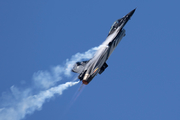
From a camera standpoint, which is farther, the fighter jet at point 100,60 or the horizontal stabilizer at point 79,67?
the horizontal stabilizer at point 79,67

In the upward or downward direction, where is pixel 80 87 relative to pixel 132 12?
downward

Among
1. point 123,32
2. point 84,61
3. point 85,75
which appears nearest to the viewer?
point 85,75

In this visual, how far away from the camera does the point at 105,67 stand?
174 feet

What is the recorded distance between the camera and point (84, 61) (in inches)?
2082

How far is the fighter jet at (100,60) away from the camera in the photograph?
1949 inches

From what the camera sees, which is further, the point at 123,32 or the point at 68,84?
the point at 123,32

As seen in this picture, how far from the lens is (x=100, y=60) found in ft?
170

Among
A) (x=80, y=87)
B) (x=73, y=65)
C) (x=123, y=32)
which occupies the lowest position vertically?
(x=80, y=87)

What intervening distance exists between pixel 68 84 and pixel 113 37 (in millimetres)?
9645

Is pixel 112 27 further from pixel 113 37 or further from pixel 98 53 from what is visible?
pixel 98 53

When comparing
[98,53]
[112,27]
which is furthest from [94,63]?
[112,27]

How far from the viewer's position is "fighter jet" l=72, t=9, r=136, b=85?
162 feet

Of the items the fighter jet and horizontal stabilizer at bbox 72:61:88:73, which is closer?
the fighter jet

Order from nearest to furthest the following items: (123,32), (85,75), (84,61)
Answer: (85,75)
(84,61)
(123,32)
